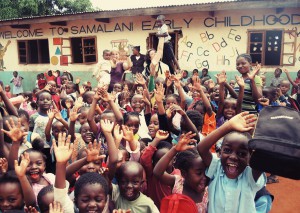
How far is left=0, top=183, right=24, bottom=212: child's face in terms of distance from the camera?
1.89 m

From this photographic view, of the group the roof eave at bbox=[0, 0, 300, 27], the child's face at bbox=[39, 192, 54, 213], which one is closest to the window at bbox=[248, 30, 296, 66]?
the roof eave at bbox=[0, 0, 300, 27]

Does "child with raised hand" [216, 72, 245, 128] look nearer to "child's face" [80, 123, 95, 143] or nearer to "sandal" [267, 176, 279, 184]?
"child's face" [80, 123, 95, 143]

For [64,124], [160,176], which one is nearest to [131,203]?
[160,176]

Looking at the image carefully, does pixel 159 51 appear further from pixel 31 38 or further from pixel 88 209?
pixel 31 38

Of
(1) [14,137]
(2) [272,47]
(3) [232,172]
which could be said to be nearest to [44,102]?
(1) [14,137]

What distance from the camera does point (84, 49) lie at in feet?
34.3

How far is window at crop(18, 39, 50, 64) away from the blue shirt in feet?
35.0

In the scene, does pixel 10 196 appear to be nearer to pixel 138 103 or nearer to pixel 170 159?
pixel 170 159

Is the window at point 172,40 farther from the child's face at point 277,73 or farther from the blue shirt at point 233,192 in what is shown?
the blue shirt at point 233,192

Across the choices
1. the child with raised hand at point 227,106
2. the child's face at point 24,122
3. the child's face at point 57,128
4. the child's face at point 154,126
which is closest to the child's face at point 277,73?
the child with raised hand at point 227,106

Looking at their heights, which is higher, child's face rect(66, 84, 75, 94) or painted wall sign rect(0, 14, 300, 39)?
painted wall sign rect(0, 14, 300, 39)

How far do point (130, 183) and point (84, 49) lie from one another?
8911mm

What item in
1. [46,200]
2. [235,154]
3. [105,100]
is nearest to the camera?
[235,154]

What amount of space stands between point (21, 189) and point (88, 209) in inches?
18.1
